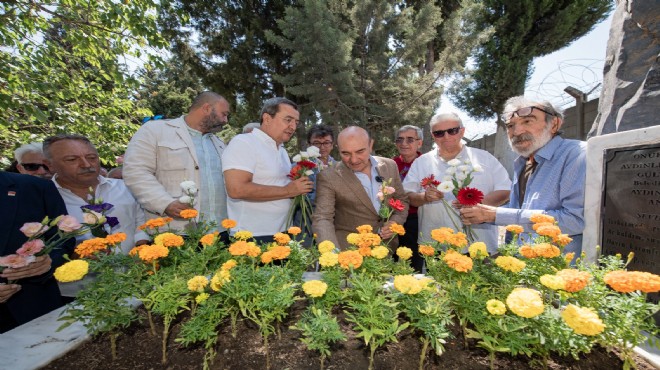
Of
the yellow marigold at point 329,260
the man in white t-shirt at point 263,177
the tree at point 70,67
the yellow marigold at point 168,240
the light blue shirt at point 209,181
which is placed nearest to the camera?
the yellow marigold at point 329,260

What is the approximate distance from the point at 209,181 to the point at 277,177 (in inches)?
28.7

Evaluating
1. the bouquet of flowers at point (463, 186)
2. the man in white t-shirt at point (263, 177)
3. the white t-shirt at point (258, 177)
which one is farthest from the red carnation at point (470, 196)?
the white t-shirt at point (258, 177)

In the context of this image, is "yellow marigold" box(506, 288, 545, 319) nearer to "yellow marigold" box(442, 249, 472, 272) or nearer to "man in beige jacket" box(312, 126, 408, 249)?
"yellow marigold" box(442, 249, 472, 272)

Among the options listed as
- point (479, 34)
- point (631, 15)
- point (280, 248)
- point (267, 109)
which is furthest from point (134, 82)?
point (479, 34)

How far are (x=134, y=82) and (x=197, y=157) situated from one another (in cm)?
314

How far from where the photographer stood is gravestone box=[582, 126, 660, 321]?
5.26ft

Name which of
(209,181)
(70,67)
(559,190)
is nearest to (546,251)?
(559,190)

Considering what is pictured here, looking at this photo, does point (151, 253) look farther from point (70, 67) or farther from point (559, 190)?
point (70, 67)

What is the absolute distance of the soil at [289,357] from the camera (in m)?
1.23

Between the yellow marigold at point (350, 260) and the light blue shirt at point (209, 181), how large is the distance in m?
1.97

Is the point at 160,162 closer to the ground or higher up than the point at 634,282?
higher up

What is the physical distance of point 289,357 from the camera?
51.0 inches

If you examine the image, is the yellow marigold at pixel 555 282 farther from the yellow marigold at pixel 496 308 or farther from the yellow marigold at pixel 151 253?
the yellow marigold at pixel 151 253

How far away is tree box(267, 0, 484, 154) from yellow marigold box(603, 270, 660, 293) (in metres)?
6.51
